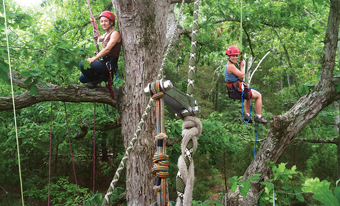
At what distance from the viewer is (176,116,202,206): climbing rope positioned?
1475 millimetres

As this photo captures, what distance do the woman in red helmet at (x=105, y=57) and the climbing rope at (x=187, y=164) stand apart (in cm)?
215

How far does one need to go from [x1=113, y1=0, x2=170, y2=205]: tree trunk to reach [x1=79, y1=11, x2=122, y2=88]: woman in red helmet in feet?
0.46

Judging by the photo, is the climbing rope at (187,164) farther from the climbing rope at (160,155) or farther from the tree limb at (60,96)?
the tree limb at (60,96)

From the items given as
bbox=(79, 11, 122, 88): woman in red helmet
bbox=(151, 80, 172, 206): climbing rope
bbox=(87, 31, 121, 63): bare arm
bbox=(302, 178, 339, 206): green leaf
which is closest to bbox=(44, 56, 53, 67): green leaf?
bbox=(79, 11, 122, 88): woman in red helmet

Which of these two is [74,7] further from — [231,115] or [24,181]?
[231,115]

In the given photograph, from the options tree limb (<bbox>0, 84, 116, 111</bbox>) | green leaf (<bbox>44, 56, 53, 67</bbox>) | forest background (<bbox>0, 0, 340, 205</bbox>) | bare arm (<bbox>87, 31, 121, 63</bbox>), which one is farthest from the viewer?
tree limb (<bbox>0, 84, 116, 111</bbox>)

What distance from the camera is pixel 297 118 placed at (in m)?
4.08

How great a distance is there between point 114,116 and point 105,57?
1.98 metres

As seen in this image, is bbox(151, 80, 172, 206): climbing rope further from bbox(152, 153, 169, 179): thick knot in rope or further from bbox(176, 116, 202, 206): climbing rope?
bbox(176, 116, 202, 206): climbing rope

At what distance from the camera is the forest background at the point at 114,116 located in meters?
3.19

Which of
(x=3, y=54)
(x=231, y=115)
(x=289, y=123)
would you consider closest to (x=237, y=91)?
(x=289, y=123)

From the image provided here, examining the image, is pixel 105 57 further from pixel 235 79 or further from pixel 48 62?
pixel 235 79

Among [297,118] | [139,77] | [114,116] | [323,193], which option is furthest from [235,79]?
[323,193]

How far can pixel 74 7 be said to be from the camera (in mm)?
6535
